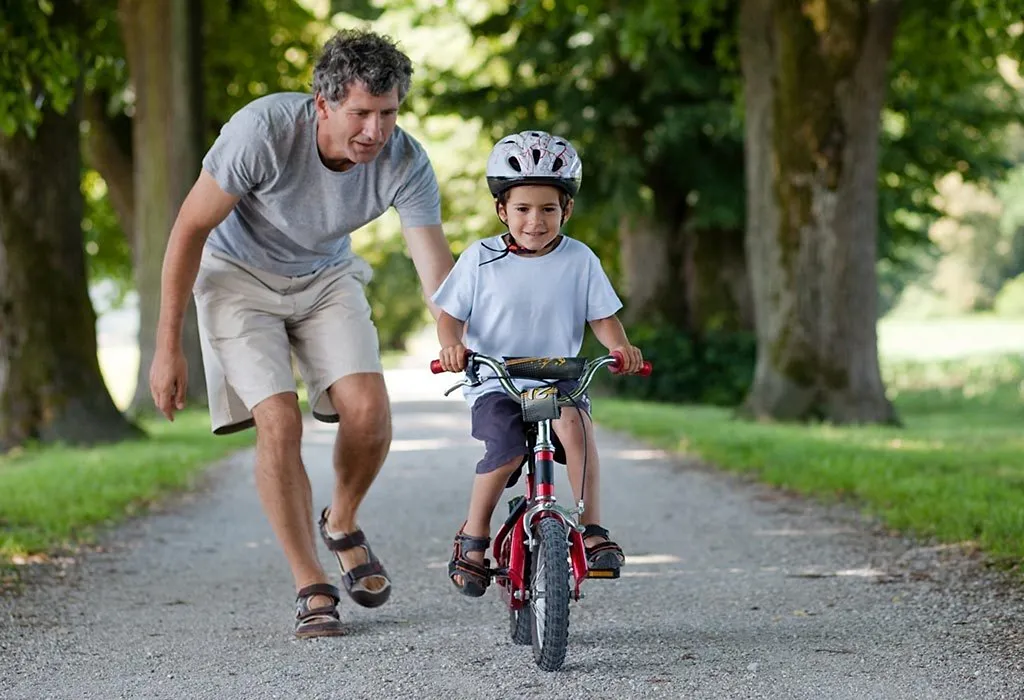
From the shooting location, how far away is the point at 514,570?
5207mm

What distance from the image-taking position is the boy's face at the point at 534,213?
510cm

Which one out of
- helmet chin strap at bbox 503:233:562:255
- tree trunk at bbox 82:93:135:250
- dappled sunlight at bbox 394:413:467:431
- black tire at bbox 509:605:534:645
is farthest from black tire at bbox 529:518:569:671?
tree trunk at bbox 82:93:135:250

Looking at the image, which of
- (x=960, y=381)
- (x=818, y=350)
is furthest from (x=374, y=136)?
(x=960, y=381)

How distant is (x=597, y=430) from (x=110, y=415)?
17.7ft

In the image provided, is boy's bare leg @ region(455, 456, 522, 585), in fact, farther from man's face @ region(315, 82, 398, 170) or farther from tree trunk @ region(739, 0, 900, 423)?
tree trunk @ region(739, 0, 900, 423)

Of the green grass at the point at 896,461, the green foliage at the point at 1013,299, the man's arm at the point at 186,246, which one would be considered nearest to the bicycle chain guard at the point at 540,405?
the man's arm at the point at 186,246

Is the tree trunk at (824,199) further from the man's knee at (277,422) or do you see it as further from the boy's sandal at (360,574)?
the man's knee at (277,422)

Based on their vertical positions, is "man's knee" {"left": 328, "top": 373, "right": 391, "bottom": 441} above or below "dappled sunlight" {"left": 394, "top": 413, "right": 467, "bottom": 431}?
above

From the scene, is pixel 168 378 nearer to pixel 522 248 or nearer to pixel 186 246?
pixel 186 246

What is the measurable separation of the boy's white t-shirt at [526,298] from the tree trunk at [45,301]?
9.98 meters

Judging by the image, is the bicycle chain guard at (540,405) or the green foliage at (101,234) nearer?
the bicycle chain guard at (540,405)

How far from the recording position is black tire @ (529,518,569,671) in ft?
15.9

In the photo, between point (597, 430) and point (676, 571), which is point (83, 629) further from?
point (597, 430)

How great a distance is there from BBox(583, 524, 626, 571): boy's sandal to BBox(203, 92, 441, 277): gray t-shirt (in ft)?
4.34
